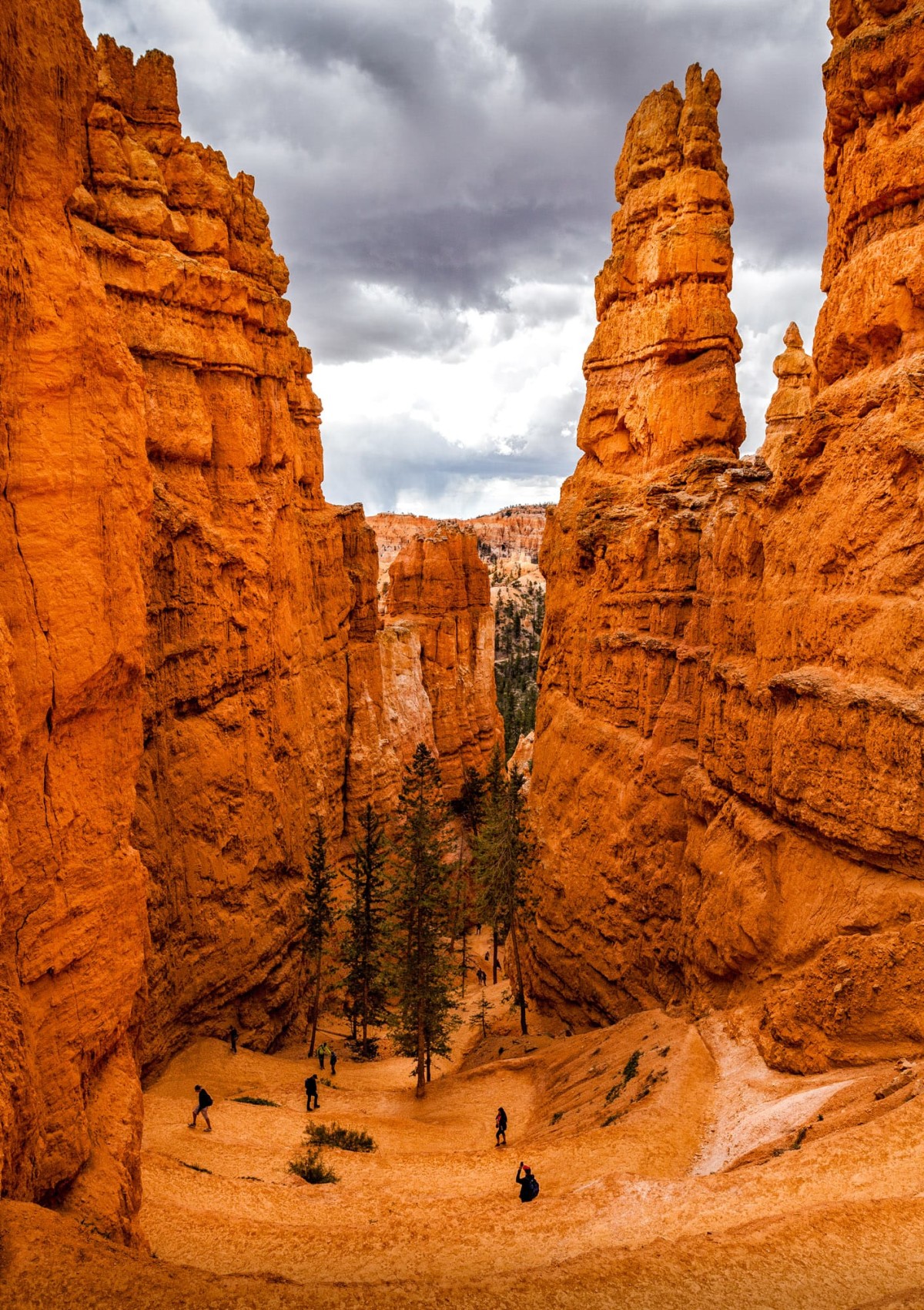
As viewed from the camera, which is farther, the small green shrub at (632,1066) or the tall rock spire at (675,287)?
the tall rock spire at (675,287)

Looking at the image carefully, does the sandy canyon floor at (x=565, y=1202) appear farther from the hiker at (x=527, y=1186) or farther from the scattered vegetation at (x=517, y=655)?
the scattered vegetation at (x=517, y=655)

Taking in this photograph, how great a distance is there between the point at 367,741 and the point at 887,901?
2666 centimetres

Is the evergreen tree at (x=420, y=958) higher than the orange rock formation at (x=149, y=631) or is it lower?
lower

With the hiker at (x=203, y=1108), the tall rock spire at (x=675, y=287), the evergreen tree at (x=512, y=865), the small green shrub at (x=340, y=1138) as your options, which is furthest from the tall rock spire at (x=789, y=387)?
the hiker at (x=203, y=1108)

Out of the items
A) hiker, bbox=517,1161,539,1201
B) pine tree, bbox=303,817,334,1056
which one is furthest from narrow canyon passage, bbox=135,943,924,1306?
pine tree, bbox=303,817,334,1056

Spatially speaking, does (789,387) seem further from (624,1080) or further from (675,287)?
(624,1080)

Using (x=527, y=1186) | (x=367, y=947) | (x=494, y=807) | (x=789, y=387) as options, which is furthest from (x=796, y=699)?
(x=789, y=387)

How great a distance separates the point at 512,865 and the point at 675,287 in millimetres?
Result: 20819

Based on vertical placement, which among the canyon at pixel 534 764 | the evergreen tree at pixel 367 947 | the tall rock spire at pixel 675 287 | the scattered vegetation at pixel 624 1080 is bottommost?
the evergreen tree at pixel 367 947

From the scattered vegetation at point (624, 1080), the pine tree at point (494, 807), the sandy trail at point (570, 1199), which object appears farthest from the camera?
the pine tree at point (494, 807)

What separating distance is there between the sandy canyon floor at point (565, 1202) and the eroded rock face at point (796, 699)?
1.81 m

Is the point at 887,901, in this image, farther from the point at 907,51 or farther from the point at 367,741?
the point at 367,741

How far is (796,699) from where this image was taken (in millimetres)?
15195

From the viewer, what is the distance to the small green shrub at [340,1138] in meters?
17.5
